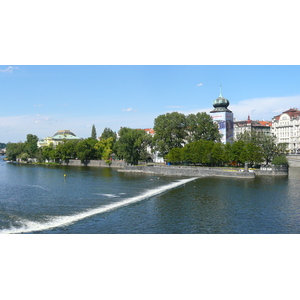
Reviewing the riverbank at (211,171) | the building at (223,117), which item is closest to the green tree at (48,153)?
the riverbank at (211,171)

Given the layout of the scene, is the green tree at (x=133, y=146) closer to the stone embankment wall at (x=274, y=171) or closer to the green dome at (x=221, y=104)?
the green dome at (x=221, y=104)

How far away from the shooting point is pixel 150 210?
27.7 meters

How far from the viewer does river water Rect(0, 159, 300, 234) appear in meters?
22.5

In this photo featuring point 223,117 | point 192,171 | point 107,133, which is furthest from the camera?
point 107,133

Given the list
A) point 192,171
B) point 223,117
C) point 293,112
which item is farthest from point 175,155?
point 293,112

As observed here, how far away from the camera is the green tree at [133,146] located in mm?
77688

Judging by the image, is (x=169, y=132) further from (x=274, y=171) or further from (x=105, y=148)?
(x=274, y=171)

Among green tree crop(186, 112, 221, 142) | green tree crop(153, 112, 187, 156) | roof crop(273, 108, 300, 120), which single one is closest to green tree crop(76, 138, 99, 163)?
green tree crop(153, 112, 187, 156)

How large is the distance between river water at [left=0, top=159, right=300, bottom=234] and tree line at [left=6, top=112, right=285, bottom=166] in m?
24.5

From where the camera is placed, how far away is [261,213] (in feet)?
87.9

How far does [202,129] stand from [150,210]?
52085 mm

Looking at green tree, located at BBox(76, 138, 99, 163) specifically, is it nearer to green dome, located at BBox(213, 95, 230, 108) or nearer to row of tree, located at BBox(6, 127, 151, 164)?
row of tree, located at BBox(6, 127, 151, 164)
